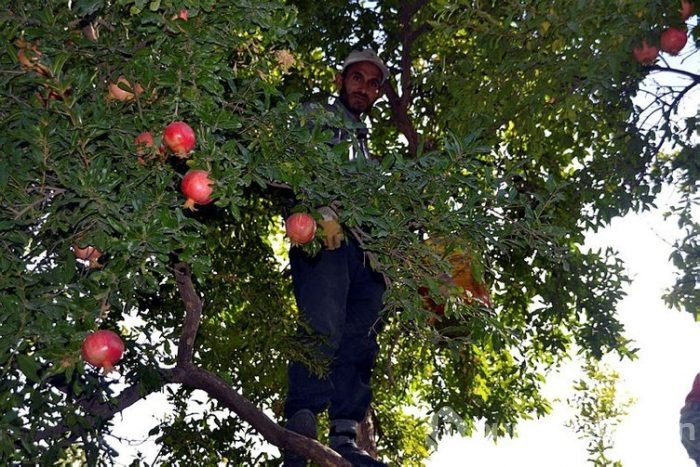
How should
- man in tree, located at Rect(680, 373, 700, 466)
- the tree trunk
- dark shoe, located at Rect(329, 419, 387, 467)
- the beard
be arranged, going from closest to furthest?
dark shoe, located at Rect(329, 419, 387, 467) < the beard < the tree trunk < man in tree, located at Rect(680, 373, 700, 466)

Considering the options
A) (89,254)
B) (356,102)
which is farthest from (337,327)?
(89,254)

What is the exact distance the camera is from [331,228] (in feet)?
20.0

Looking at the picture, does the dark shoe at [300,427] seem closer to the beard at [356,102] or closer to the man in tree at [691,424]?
the beard at [356,102]

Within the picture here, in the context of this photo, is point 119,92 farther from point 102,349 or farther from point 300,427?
point 300,427

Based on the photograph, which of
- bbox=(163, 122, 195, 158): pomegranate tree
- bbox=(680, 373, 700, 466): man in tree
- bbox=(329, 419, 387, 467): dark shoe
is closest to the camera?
bbox=(163, 122, 195, 158): pomegranate tree

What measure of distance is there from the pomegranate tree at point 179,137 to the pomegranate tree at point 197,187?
115mm

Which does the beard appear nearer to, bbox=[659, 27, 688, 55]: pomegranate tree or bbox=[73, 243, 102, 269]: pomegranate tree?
bbox=[659, 27, 688, 55]: pomegranate tree

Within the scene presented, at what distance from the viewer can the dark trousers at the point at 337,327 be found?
661 centimetres

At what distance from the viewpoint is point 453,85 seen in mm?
7977

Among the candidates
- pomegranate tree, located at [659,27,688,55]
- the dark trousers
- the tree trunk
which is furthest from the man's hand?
the tree trunk

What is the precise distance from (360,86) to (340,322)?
1917 mm

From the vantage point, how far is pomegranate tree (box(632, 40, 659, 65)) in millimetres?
6570

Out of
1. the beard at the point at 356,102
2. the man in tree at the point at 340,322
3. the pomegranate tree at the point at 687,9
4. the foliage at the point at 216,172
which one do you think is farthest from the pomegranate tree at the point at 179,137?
the pomegranate tree at the point at 687,9

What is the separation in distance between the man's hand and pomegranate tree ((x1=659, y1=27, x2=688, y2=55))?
8.87ft
